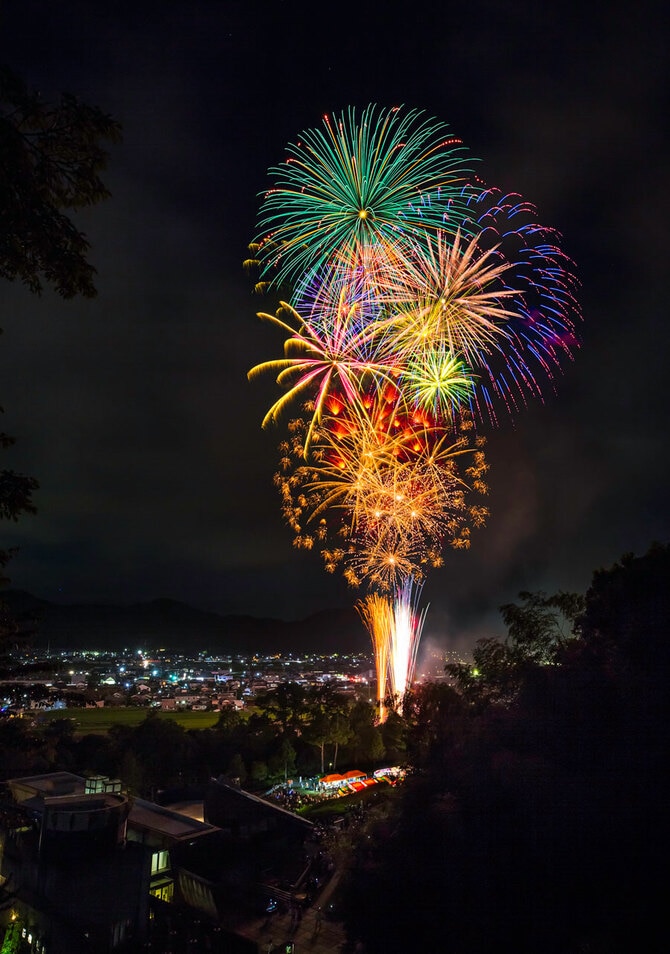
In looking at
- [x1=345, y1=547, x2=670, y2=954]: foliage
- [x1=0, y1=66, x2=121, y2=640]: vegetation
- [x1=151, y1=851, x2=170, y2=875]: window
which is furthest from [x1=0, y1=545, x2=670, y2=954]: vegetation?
[x1=0, y1=66, x2=121, y2=640]: vegetation

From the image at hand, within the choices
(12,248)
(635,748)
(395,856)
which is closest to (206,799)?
(395,856)

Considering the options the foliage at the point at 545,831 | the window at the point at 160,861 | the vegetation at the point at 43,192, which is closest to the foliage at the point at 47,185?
the vegetation at the point at 43,192

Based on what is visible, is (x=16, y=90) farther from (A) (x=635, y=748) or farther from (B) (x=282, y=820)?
(B) (x=282, y=820)

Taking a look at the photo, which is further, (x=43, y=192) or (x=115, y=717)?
(x=115, y=717)

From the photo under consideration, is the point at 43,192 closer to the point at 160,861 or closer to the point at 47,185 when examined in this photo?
the point at 47,185

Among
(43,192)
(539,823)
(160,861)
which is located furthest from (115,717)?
(43,192)

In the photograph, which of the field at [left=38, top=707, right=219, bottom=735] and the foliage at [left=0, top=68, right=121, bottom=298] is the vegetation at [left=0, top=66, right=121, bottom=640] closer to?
the foliage at [left=0, top=68, right=121, bottom=298]

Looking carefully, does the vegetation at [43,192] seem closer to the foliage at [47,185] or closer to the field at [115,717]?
the foliage at [47,185]

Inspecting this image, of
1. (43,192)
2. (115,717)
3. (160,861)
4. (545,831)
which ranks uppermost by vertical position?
(43,192)
